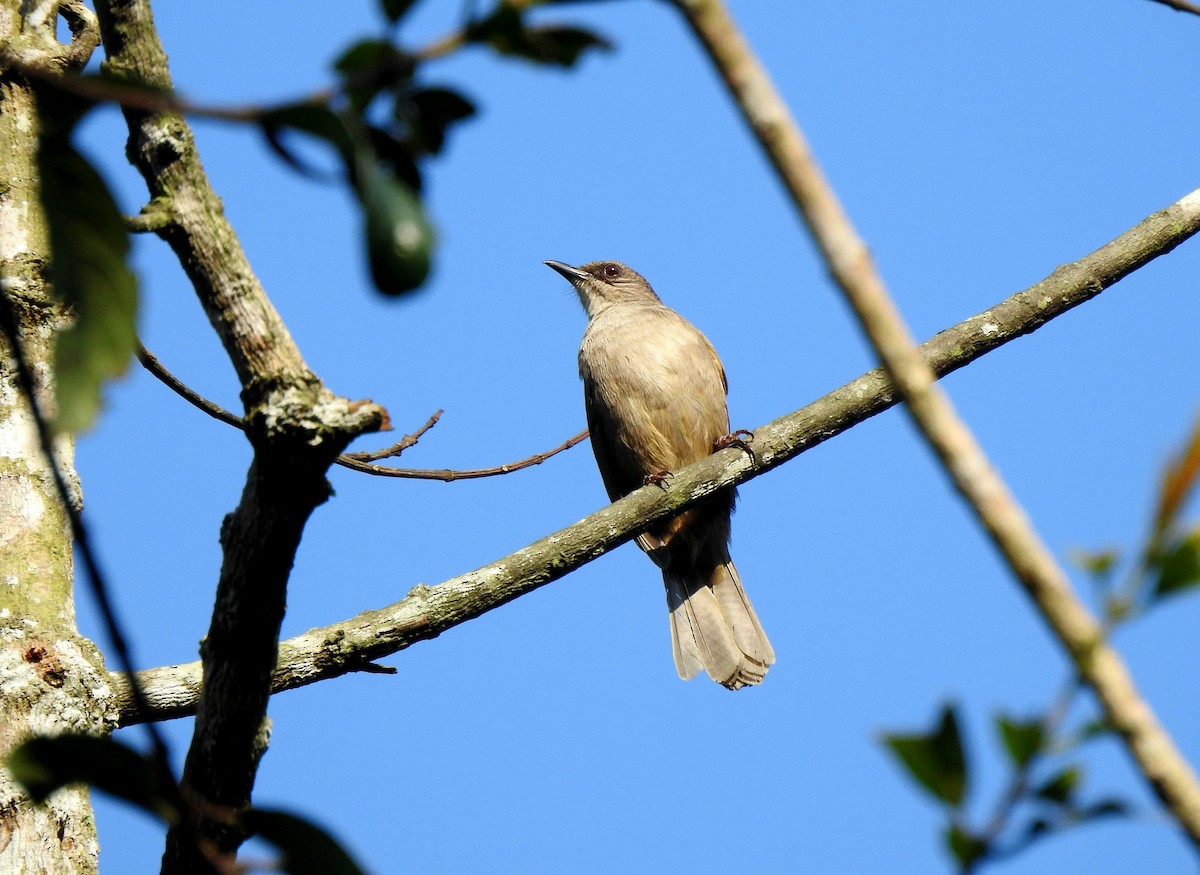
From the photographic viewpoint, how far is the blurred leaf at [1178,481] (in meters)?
0.75

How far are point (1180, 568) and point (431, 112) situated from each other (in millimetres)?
809

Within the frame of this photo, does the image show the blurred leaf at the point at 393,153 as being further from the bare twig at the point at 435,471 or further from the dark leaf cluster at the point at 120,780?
the bare twig at the point at 435,471

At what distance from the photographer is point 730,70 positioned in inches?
37.0

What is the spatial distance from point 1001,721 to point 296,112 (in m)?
0.81

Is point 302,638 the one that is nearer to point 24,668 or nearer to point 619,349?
point 24,668

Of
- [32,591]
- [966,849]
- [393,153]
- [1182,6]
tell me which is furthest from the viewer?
[32,591]

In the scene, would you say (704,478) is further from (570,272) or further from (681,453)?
(570,272)

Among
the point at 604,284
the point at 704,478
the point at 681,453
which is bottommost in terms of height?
the point at 704,478

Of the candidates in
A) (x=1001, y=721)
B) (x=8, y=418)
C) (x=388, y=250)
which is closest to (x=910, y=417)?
(x=1001, y=721)

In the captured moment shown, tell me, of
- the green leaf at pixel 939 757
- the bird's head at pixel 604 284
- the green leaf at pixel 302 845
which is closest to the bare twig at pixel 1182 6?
the green leaf at pixel 939 757

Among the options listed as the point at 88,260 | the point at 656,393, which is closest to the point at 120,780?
the point at 88,260

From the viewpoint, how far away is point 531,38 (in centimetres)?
108

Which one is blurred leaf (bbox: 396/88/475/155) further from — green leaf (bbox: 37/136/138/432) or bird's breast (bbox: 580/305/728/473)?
bird's breast (bbox: 580/305/728/473)

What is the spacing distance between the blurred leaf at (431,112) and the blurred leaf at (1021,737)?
0.77 m
